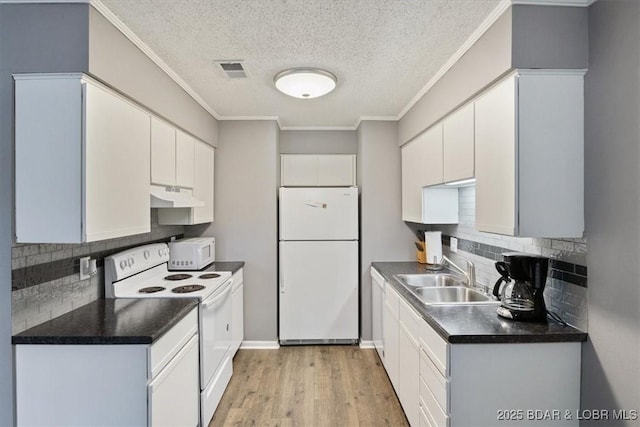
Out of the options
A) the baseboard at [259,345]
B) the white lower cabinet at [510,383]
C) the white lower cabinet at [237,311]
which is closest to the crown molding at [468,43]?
the white lower cabinet at [510,383]

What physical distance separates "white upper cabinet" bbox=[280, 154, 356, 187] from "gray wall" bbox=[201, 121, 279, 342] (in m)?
0.43

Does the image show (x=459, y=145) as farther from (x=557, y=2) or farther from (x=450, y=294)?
(x=450, y=294)

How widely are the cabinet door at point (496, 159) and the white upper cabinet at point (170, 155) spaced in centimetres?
195

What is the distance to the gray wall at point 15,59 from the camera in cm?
149

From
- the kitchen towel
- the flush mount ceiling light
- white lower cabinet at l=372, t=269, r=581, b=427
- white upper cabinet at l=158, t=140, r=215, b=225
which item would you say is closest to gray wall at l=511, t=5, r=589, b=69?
the flush mount ceiling light

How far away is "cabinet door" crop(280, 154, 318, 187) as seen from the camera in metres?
3.91

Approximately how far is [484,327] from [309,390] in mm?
1647

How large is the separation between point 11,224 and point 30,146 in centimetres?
36

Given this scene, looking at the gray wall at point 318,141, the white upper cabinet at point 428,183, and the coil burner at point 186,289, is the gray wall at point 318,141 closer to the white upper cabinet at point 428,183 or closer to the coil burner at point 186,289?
the white upper cabinet at point 428,183

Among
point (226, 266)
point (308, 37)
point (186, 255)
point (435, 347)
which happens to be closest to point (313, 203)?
point (226, 266)

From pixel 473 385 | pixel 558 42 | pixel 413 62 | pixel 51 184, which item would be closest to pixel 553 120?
pixel 558 42

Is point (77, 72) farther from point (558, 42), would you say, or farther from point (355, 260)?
point (355, 260)

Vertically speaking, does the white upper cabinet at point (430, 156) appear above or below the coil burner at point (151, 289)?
above

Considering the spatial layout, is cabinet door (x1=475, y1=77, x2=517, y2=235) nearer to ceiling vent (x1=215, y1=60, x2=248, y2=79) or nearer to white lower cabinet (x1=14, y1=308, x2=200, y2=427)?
ceiling vent (x1=215, y1=60, x2=248, y2=79)
